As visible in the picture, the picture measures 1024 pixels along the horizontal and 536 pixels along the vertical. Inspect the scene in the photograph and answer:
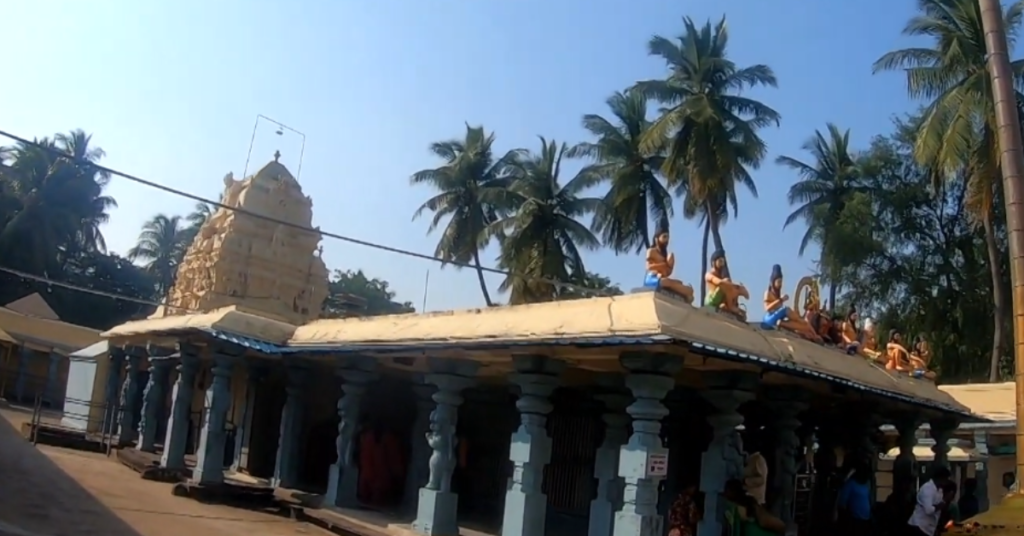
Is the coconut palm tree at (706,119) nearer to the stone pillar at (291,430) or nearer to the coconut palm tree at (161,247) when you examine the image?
the stone pillar at (291,430)

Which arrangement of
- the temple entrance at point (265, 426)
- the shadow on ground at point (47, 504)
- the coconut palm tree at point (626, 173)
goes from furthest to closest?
the coconut palm tree at point (626, 173) → the temple entrance at point (265, 426) → the shadow on ground at point (47, 504)

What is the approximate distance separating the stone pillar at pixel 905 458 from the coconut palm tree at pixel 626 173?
646 inches

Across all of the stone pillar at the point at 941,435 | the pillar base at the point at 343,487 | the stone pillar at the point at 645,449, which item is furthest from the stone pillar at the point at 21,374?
the stone pillar at the point at 645,449

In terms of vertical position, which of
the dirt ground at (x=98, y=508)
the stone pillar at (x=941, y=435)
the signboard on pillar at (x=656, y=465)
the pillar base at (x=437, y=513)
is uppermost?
the stone pillar at (x=941, y=435)

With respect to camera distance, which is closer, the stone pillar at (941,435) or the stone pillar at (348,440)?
the stone pillar at (348,440)

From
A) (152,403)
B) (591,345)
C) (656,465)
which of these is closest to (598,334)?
(591,345)

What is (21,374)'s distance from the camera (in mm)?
33812

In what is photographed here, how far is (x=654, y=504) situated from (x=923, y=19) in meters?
19.7

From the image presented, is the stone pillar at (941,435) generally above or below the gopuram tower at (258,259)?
below

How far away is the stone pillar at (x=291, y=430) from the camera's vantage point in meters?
14.7

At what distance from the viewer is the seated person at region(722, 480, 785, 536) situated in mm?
8898

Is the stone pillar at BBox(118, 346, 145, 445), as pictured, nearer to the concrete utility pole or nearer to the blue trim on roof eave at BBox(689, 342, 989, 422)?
the blue trim on roof eave at BBox(689, 342, 989, 422)

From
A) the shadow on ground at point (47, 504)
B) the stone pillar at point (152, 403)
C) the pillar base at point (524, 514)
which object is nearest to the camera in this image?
the pillar base at point (524, 514)

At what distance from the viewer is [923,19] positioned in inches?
931
